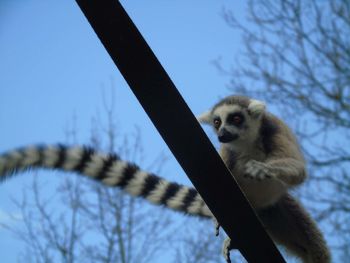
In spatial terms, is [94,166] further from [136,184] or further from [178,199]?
[178,199]

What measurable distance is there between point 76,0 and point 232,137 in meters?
2.29

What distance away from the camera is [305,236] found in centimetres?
343

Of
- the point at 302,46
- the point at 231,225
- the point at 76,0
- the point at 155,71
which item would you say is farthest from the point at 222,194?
the point at 302,46

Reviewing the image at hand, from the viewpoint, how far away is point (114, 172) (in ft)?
12.2

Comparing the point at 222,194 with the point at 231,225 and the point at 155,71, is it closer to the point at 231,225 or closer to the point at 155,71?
the point at 231,225

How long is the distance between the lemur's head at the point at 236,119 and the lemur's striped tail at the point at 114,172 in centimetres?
63

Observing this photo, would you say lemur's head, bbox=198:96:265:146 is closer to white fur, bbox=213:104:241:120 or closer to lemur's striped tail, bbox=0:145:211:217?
white fur, bbox=213:104:241:120

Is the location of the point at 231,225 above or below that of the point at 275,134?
below

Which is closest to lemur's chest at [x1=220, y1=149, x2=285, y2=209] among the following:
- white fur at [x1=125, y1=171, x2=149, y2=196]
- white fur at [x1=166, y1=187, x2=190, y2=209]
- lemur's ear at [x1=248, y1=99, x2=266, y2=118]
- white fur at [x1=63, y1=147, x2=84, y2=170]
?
lemur's ear at [x1=248, y1=99, x2=266, y2=118]

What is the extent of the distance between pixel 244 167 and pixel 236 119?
2.37ft

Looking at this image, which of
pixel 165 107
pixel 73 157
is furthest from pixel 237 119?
pixel 165 107

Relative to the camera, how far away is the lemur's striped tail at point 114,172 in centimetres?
323

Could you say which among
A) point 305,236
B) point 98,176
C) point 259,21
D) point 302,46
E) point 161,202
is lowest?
point 305,236

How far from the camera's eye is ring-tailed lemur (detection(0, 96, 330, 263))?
3.12 metres
